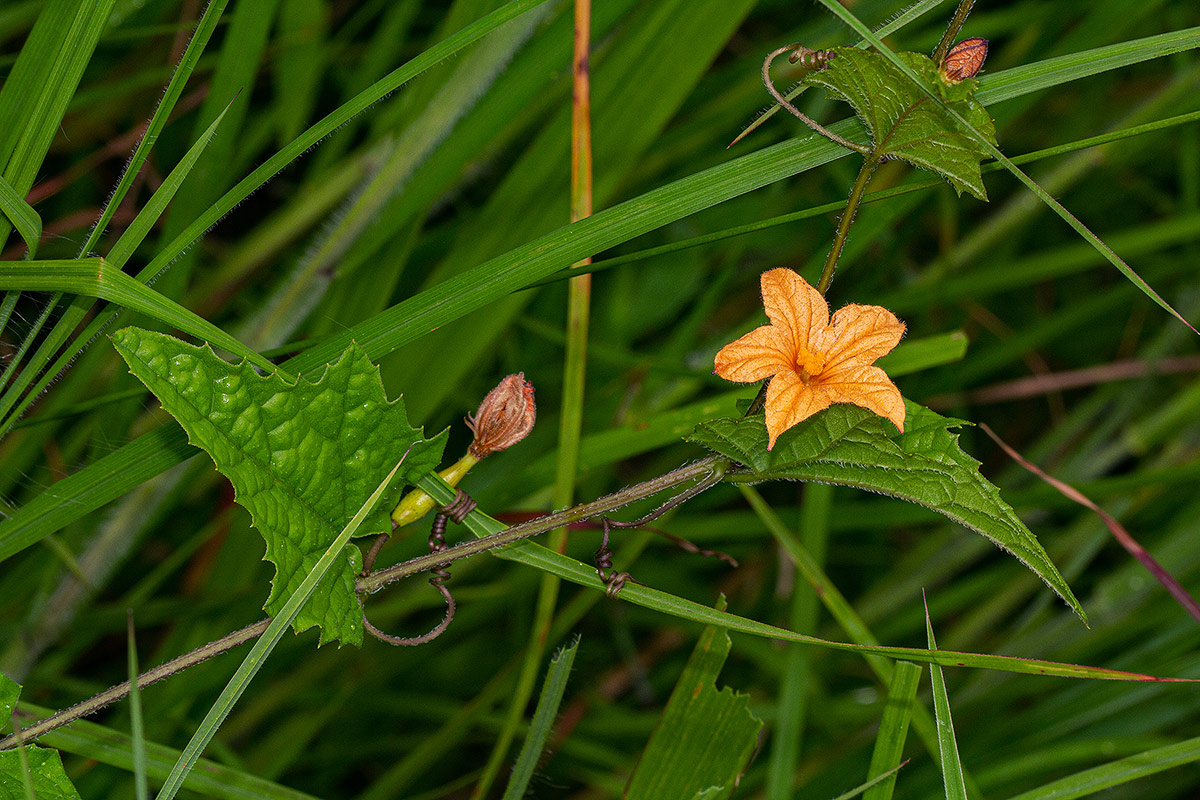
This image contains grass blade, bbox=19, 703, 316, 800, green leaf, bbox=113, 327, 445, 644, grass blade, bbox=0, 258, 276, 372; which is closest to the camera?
green leaf, bbox=113, 327, 445, 644

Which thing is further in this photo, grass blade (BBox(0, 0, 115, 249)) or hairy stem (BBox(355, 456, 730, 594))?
grass blade (BBox(0, 0, 115, 249))

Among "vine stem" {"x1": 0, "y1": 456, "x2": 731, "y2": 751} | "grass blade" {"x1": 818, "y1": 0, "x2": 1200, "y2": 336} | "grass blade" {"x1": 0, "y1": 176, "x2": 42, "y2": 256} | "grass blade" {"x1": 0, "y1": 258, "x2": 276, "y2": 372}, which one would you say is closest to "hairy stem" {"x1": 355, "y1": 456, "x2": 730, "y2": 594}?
"vine stem" {"x1": 0, "y1": 456, "x2": 731, "y2": 751}

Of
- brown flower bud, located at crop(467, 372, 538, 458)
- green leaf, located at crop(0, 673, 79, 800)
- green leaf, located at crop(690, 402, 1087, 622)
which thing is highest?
green leaf, located at crop(690, 402, 1087, 622)

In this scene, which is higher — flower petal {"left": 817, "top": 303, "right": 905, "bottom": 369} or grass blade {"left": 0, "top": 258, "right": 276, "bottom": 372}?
flower petal {"left": 817, "top": 303, "right": 905, "bottom": 369}

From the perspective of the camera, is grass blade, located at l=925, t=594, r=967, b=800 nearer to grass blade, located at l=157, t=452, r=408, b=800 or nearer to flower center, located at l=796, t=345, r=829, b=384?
flower center, located at l=796, t=345, r=829, b=384

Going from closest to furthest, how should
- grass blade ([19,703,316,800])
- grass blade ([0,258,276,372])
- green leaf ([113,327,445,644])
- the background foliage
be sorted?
green leaf ([113,327,445,644]), grass blade ([0,258,276,372]), grass blade ([19,703,316,800]), the background foliage

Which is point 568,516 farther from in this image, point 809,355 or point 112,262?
point 112,262

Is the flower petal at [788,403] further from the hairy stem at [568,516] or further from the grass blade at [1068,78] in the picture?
the grass blade at [1068,78]
